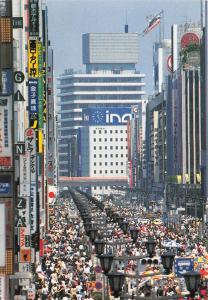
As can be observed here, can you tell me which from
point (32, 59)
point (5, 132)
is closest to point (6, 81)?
point (5, 132)

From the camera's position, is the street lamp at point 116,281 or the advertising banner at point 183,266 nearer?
the street lamp at point 116,281

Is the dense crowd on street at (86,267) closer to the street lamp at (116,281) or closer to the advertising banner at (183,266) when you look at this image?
the advertising banner at (183,266)

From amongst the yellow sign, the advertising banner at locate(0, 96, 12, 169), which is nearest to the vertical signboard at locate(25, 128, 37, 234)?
the advertising banner at locate(0, 96, 12, 169)

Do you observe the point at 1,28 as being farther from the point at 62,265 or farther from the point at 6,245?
the point at 62,265

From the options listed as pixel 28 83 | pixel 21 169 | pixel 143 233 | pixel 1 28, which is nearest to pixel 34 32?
pixel 28 83

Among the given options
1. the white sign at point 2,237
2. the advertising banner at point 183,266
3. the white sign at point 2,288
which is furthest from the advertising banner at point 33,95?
the white sign at point 2,288

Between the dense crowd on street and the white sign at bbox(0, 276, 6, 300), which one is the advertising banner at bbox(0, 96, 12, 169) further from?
the dense crowd on street
